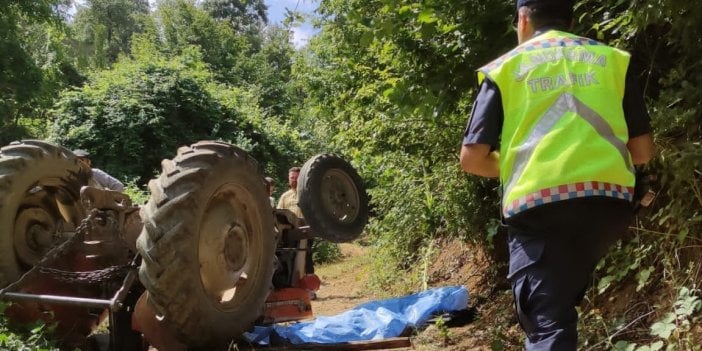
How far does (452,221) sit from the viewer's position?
263 inches

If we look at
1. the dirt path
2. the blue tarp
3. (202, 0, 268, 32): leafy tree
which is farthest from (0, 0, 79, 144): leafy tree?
(202, 0, 268, 32): leafy tree

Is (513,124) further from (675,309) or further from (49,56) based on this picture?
(49,56)

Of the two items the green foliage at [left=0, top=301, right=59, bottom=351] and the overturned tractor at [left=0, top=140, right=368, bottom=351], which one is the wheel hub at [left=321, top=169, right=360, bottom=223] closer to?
the overturned tractor at [left=0, top=140, right=368, bottom=351]

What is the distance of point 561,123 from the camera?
6.45ft

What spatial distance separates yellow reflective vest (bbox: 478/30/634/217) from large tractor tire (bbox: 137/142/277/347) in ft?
5.94

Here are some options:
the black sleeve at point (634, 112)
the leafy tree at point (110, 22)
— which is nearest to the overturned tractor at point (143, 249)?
the black sleeve at point (634, 112)

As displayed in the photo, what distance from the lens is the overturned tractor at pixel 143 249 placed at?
10.5 feet

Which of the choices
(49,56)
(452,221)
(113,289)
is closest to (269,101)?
(49,56)

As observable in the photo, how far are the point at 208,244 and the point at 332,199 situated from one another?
8.34 ft

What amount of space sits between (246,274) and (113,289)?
2.85 feet

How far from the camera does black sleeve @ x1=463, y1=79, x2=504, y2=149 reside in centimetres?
205

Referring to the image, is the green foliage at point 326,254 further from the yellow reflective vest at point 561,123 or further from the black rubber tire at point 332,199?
the yellow reflective vest at point 561,123

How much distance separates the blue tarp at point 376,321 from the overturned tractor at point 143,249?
353 mm

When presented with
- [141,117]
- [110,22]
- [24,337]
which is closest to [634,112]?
[24,337]
